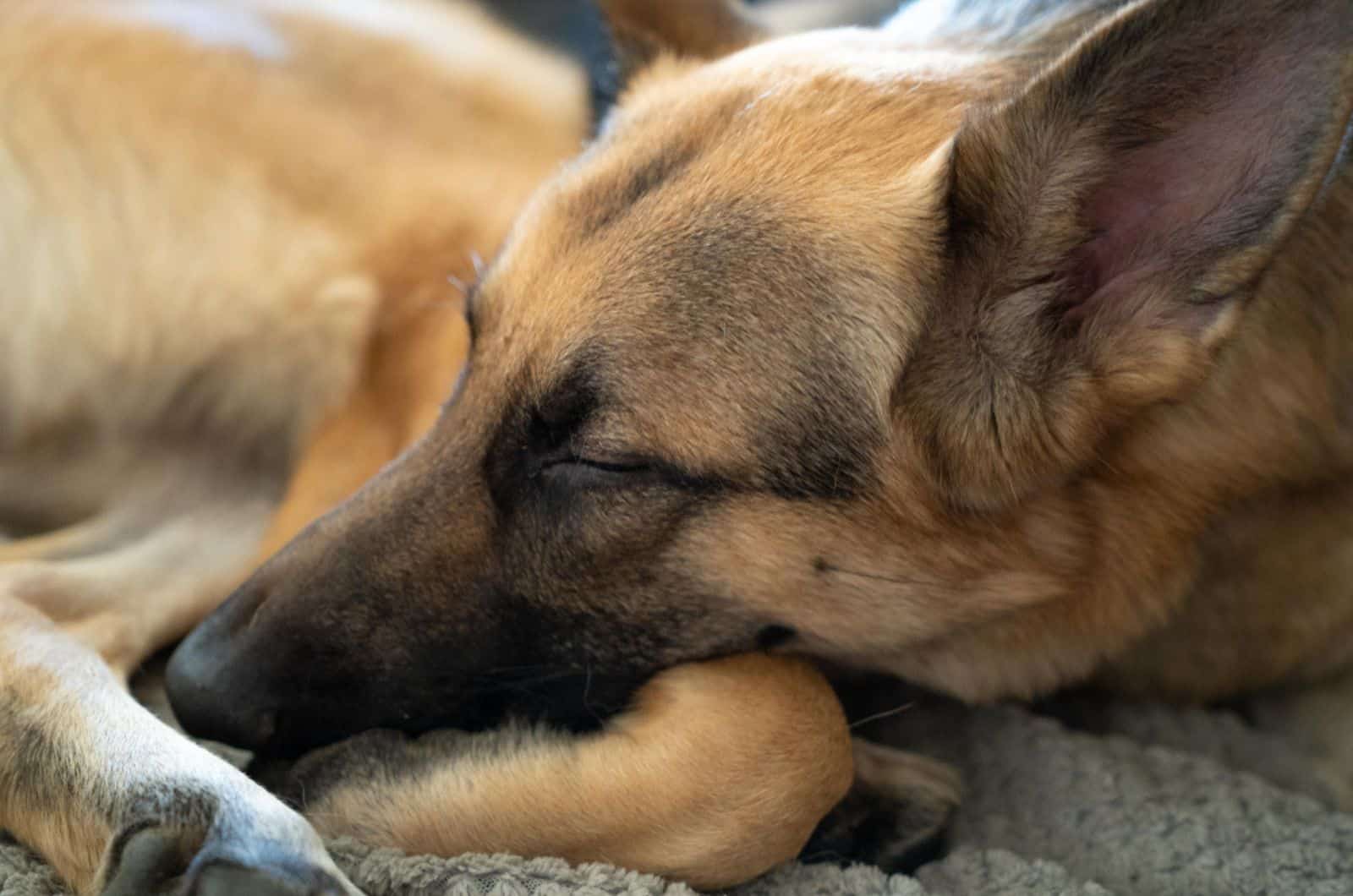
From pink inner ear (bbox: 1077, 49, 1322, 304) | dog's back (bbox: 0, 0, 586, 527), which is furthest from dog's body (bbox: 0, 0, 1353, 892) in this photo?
dog's back (bbox: 0, 0, 586, 527)

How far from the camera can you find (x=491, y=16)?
2.64 m

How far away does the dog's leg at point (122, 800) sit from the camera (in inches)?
38.8

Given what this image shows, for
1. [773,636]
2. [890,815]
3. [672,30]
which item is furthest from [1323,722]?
[672,30]

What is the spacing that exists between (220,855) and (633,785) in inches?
15.5

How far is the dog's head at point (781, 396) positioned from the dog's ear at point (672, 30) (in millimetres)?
400

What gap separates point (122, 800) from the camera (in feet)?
3.55

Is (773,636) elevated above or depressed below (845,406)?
below

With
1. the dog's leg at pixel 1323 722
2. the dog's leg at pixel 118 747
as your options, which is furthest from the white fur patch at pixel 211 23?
the dog's leg at pixel 1323 722

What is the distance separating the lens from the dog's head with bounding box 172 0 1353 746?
1.11 m

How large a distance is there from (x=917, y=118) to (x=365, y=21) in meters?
1.38

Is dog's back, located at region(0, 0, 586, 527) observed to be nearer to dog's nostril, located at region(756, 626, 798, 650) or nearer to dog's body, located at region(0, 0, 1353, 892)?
dog's body, located at region(0, 0, 1353, 892)

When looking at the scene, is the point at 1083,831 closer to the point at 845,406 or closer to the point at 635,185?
the point at 845,406

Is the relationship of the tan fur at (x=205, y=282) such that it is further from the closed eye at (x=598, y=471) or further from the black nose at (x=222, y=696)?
the closed eye at (x=598, y=471)

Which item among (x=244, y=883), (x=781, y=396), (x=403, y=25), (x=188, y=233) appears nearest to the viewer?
(x=244, y=883)
